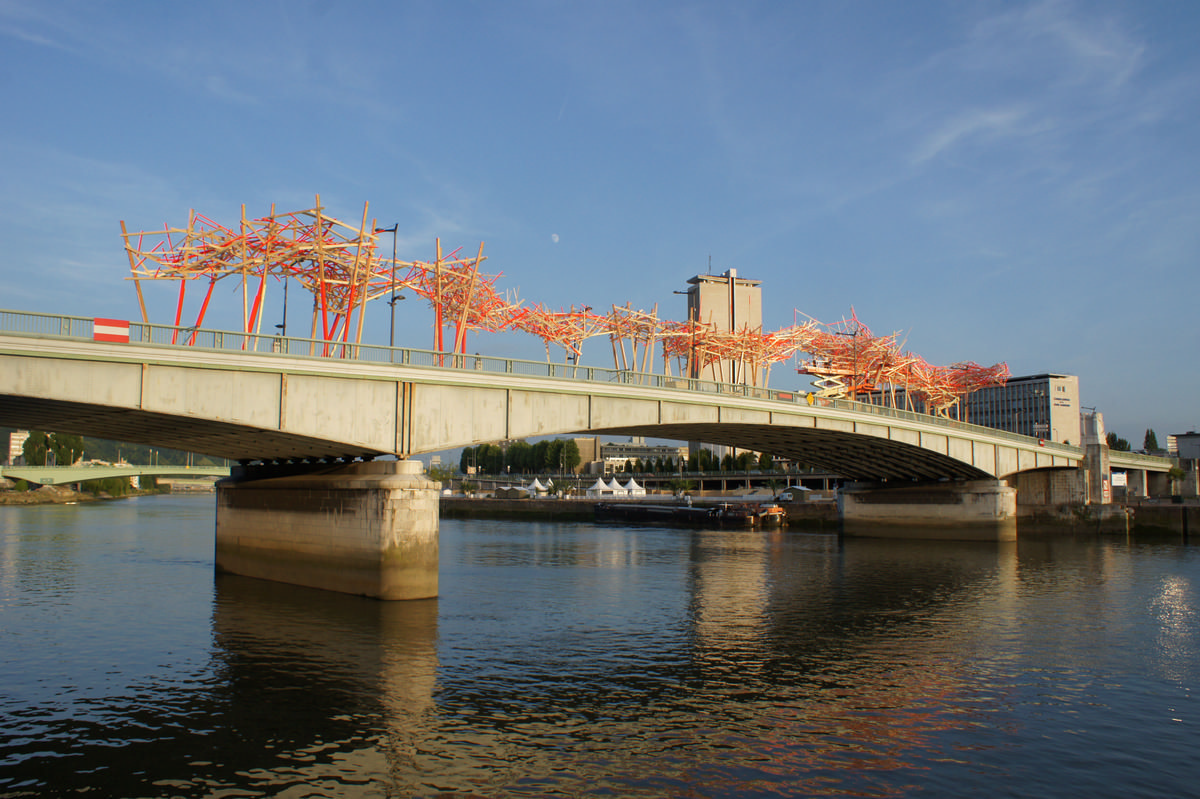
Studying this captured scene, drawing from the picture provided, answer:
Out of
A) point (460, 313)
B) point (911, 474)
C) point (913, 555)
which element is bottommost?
point (913, 555)

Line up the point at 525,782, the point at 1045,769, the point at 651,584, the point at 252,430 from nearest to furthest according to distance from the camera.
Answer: the point at 525,782
the point at 1045,769
the point at 252,430
the point at 651,584

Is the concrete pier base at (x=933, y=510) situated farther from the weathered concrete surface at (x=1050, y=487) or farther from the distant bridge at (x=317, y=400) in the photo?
the distant bridge at (x=317, y=400)

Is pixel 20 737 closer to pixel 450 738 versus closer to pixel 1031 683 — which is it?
pixel 450 738

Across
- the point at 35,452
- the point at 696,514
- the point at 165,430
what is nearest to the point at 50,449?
the point at 35,452

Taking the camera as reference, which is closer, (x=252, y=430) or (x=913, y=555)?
(x=252, y=430)

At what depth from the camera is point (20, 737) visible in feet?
61.8

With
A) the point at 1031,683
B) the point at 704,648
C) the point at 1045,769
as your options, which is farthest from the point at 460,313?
the point at 1045,769

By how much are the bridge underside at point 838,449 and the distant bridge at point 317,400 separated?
101 centimetres

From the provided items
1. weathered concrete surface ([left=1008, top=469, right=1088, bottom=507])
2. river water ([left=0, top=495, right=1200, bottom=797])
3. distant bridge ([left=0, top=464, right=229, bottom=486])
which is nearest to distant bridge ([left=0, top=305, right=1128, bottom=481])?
river water ([left=0, top=495, right=1200, bottom=797])

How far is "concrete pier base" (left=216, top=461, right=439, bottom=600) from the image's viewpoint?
36.2m

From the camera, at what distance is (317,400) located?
36438 mm

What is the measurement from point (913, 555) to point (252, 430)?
4955 cm

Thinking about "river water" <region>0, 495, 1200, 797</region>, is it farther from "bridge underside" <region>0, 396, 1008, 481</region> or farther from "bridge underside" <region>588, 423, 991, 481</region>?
"bridge underside" <region>588, 423, 991, 481</region>

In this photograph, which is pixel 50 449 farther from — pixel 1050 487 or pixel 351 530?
pixel 1050 487
